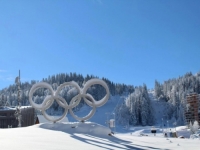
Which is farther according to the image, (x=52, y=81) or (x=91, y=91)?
(x=52, y=81)

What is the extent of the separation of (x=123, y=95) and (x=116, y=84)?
14.4 metres

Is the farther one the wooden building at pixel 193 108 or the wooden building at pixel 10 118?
the wooden building at pixel 193 108

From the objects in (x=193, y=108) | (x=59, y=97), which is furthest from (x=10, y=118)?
(x=193, y=108)

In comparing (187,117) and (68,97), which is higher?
(68,97)

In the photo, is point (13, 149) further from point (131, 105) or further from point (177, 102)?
point (177, 102)

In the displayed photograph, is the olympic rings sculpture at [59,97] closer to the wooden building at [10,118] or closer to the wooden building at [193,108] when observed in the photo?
the wooden building at [10,118]

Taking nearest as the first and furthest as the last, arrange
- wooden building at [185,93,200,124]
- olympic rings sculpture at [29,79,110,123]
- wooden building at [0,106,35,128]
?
olympic rings sculpture at [29,79,110,123]
wooden building at [0,106,35,128]
wooden building at [185,93,200,124]

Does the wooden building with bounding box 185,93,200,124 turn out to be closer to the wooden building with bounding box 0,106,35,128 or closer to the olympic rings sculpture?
the wooden building with bounding box 0,106,35,128

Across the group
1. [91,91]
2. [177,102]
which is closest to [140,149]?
[177,102]

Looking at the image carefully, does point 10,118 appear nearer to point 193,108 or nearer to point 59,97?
point 59,97

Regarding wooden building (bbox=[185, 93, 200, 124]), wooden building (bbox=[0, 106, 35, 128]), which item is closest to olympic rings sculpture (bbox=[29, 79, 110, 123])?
wooden building (bbox=[0, 106, 35, 128])

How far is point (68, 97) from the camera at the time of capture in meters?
115

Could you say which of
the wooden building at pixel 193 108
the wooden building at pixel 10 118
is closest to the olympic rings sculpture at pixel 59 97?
the wooden building at pixel 10 118

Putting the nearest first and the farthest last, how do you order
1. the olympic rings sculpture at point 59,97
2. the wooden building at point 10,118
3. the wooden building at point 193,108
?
the olympic rings sculpture at point 59,97 < the wooden building at point 10,118 < the wooden building at point 193,108
